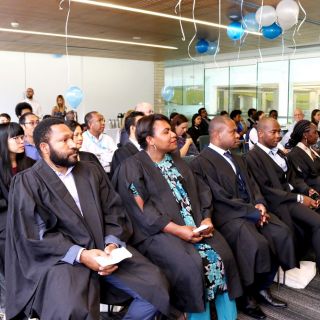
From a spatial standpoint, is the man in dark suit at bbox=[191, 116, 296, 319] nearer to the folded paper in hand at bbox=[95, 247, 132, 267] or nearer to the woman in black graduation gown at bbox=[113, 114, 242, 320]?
the woman in black graduation gown at bbox=[113, 114, 242, 320]

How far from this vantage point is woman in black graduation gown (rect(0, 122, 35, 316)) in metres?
3.00

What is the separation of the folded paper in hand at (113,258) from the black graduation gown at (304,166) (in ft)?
8.71

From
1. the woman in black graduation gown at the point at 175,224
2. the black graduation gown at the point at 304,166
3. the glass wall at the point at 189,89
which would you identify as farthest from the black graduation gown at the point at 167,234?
the glass wall at the point at 189,89

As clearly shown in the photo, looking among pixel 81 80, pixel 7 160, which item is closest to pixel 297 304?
pixel 7 160

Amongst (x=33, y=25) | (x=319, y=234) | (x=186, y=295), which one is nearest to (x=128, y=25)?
(x=33, y=25)

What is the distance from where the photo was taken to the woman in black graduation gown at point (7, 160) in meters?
3.00

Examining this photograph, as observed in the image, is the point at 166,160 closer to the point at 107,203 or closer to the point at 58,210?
the point at 107,203

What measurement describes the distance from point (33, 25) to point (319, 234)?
6916 millimetres

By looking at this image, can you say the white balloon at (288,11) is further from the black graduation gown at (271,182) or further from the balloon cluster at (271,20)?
the black graduation gown at (271,182)

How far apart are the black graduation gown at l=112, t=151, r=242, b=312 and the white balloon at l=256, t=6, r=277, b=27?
11.6 feet

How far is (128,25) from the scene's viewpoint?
8.08 m

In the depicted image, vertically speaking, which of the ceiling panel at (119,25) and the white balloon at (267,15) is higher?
the ceiling panel at (119,25)

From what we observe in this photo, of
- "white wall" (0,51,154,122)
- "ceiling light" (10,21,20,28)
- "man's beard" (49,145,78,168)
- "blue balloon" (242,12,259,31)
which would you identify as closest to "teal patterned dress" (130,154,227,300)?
"man's beard" (49,145,78,168)

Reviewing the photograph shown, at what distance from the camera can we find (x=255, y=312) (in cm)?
298
